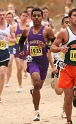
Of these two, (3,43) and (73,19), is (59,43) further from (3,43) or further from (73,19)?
(3,43)

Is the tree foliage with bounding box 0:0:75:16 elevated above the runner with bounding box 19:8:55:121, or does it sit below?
below

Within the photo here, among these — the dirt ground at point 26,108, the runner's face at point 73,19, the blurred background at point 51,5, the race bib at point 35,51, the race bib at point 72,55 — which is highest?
the runner's face at point 73,19

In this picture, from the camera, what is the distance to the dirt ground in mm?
10695

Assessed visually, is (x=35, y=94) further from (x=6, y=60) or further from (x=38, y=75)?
(x=6, y=60)

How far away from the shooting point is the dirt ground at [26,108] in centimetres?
1070

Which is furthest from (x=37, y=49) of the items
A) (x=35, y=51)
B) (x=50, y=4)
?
(x=50, y=4)

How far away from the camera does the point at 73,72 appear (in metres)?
9.57

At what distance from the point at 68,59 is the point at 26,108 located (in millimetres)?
2864

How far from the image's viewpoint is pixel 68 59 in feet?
31.4

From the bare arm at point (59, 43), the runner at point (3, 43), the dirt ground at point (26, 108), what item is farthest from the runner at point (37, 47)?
the runner at point (3, 43)

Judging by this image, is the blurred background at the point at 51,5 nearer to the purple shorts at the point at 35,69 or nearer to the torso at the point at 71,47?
the purple shorts at the point at 35,69

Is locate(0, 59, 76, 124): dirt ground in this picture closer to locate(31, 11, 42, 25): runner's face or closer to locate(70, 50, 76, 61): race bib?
locate(70, 50, 76, 61): race bib

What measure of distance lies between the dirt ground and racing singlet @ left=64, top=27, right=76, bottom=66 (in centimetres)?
130

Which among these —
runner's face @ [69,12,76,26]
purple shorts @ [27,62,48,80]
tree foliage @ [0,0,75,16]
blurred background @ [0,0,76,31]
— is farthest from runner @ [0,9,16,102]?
tree foliage @ [0,0,75,16]
